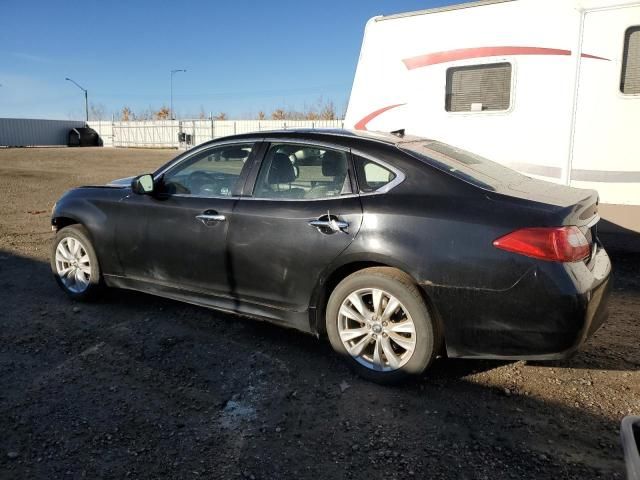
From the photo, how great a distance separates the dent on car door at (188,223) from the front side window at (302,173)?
0.69ft

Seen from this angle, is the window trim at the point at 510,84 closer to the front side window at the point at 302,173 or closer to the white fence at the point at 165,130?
the front side window at the point at 302,173

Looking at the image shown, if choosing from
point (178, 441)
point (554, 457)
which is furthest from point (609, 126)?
point (178, 441)

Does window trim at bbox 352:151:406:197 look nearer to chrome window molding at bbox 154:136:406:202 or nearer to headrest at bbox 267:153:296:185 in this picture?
chrome window molding at bbox 154:136:406:202

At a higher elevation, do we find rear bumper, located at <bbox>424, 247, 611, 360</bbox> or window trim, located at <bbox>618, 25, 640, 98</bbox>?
window trim, located at <bbox>618, 25, 640, 98</bbox>

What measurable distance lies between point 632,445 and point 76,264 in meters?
4.68

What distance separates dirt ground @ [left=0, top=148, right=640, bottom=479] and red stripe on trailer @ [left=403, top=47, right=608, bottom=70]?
2928mm

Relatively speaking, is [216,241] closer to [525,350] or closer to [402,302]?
[402,302]

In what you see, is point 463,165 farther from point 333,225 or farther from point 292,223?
point 292,223

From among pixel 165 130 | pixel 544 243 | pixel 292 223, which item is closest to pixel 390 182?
pixel 292 223

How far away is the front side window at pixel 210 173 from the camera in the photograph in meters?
4.19

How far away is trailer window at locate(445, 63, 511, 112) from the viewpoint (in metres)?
6.16

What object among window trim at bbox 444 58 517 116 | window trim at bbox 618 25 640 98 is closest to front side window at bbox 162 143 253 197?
window trim at bbox 444 58 517 116

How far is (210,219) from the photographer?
406 cm

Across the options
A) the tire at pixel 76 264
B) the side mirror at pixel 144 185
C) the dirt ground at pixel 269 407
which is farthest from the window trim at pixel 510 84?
the tire at pixel 76 264
